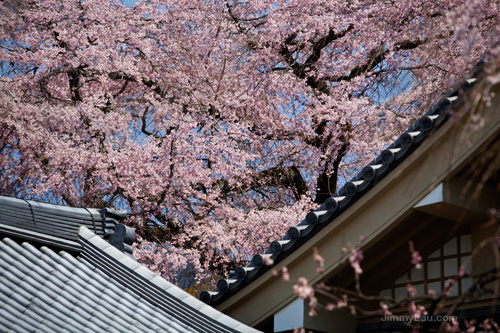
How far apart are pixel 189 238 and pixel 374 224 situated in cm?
612

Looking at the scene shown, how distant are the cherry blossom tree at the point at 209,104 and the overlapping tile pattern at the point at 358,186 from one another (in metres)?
4.62

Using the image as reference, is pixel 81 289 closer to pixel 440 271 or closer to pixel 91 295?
pixel 91 295

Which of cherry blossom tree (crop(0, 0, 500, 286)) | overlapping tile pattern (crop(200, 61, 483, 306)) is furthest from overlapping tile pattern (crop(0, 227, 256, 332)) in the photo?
cherry blossom tree (crop(0, 0, 500, 286))

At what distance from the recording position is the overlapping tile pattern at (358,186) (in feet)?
17.9

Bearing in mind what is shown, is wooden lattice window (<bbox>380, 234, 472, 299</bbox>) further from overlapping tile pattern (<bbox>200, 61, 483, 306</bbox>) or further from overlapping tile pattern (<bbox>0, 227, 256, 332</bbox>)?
overlapping tile pattern (<bbox>0, 227, 256, 332</bbox>)

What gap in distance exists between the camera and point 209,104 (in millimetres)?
12445

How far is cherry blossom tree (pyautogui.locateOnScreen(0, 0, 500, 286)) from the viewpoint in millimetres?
11078

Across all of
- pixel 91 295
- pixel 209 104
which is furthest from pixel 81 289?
pixel 209 104

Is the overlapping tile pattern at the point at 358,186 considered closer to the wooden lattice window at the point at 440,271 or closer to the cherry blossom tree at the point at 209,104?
the wooden lattice window at the point at 440,271

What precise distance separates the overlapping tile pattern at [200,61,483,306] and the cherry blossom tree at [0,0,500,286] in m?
4.62

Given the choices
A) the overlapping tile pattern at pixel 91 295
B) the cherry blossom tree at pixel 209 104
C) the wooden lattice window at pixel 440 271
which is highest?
the cherry blossom tree at pixel 209 104

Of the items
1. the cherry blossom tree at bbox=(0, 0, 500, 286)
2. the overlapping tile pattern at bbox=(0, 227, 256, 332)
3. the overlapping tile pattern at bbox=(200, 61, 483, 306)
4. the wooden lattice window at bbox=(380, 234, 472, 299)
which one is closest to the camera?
the overlapping tile pattern at bbox=(0, 227, 256, 332)

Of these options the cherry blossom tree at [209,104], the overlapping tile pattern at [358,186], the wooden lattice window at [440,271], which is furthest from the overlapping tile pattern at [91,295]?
the cherry blossom tree at [209,104]

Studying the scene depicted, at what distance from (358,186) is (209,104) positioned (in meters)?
7.10
